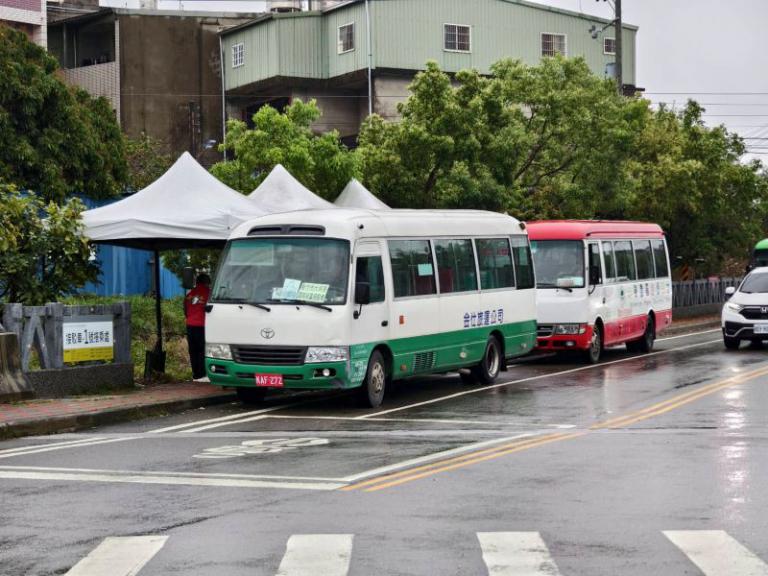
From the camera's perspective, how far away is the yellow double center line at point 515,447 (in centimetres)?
1086

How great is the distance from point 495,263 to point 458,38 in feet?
101

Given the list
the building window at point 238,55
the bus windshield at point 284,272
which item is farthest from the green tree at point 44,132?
the bus windshield at point 284,272

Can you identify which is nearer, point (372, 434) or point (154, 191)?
point (372, 434)

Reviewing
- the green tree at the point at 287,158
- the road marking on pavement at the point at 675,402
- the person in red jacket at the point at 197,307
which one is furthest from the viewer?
the green tree at the point at 287,158

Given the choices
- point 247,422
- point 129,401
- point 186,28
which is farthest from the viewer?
point 186,28

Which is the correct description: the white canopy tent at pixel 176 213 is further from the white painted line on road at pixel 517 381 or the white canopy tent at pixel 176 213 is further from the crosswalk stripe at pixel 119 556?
the crosswalk stripe at pixel 119 556

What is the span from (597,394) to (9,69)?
20579 mm

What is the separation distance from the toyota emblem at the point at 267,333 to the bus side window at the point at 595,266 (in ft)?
31.5

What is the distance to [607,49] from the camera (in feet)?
183

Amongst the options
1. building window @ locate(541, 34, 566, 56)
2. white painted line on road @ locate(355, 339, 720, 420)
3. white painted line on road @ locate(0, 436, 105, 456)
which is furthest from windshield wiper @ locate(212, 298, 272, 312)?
building window @ locate(541, 34, 566, 56)

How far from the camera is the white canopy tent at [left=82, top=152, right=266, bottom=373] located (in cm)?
1875

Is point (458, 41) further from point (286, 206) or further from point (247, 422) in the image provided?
point (247, 422)

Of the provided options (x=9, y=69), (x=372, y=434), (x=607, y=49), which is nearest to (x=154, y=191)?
(x=372, y=434)

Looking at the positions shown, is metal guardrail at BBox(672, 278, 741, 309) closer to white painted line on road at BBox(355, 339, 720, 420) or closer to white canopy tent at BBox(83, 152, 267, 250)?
white painted line on road at BBox(355, 339, 720, 420)
